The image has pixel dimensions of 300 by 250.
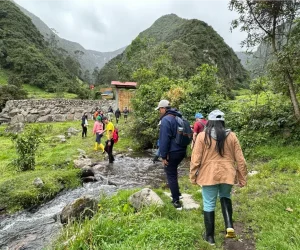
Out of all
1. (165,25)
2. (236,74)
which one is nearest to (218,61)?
(236,74)

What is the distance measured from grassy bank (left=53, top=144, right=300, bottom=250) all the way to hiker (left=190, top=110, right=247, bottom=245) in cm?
52

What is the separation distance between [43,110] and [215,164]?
30.3 m

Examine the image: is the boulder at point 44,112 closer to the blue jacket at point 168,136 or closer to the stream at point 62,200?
the stream at point 62,200

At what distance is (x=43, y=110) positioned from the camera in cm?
3138

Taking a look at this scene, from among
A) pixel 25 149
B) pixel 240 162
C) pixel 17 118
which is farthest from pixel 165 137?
pixel 17 118

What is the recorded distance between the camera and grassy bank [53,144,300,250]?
4090 millimetres

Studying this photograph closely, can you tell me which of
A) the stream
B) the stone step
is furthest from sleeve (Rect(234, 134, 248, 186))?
the stream

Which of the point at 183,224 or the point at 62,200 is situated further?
the point at 62,200

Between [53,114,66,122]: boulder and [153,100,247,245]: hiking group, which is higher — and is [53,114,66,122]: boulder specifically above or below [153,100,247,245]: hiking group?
below

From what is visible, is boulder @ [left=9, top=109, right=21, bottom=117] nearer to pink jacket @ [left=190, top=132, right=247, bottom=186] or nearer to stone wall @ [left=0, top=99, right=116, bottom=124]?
stone wall @ [left=0, top=99, right=116, bottom=124]

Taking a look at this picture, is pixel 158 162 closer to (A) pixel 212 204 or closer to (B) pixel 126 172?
(B) pixel 126 172

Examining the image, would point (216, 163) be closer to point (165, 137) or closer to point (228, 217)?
point (228, 217)

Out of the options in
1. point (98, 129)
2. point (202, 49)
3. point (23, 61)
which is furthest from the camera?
point (202, 49)

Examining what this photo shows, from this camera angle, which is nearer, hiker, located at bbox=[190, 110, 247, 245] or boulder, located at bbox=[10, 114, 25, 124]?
hiker, located at bbox=[190, 110, 247, 245]
